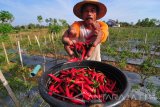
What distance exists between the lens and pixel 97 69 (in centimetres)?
150

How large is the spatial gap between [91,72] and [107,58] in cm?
810

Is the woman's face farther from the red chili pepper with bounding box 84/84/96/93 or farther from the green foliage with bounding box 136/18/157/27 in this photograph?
the green foliage with bounding box 136/18/157/27

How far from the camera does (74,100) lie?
1.12m

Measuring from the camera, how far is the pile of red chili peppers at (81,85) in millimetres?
1228

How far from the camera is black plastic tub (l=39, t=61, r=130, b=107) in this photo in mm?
1072

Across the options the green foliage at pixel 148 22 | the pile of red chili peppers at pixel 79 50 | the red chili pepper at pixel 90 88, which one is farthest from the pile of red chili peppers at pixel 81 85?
the green foliage at pixel 148 22

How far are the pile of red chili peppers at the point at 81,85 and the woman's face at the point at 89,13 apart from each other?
623 millimetres

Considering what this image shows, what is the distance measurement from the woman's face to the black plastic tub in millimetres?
519

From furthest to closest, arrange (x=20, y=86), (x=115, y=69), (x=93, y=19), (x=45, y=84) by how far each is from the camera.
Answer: (x=20, y=86) → (x=93, y=19) → (x=115, y=69) → (x=45, y=84)

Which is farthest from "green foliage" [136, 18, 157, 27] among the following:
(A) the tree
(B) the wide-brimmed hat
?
(B) the wide-brimmed hat

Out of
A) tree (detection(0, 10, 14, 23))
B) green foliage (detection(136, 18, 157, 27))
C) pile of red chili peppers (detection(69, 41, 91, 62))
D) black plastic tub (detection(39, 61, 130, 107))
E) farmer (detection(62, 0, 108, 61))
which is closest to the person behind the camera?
black plastic tub (detection(39, 61, 130, 107))

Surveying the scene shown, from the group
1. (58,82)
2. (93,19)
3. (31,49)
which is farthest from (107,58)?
(58,82)

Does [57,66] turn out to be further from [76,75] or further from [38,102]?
[38,102]

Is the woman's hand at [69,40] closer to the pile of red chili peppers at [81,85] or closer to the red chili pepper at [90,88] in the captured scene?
the pile of red chili peppers at [81,85]
